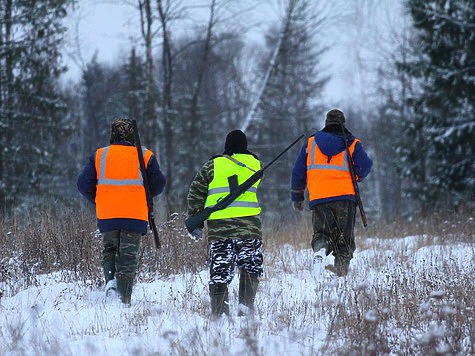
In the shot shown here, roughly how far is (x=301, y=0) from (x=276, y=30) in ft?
5.58

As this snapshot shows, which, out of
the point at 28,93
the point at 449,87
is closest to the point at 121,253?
the point at 449,87

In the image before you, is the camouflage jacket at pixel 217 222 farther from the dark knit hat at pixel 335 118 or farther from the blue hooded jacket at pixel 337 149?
the dark knit hat at pixel 335 118

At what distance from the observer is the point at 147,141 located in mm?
17031

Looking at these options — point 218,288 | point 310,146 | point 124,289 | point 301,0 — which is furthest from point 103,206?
point 301,0

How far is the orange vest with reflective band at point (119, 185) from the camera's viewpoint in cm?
599

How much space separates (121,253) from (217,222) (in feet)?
4.13

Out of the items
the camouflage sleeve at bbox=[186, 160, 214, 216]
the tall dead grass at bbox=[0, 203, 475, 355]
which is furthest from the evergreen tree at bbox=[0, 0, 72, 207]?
the camouflage sleeve at bbox=[186, 160, 214, 216]

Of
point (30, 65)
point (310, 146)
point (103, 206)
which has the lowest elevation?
point (103, 206)

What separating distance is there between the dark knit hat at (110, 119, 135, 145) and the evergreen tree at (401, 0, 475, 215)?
10.9m

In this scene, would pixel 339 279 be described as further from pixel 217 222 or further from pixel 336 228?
pixel 217 222

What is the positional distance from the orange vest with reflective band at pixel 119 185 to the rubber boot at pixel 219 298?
1.29 meters

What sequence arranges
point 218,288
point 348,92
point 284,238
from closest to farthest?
point 218,288 → point 284,238 → point 348,92

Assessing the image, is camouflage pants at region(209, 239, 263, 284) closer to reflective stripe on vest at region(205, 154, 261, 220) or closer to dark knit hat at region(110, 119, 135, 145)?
reflective stripe on vest at region(205, 154, 261, 220)

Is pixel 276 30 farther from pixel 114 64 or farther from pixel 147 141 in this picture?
pixel 114 64
